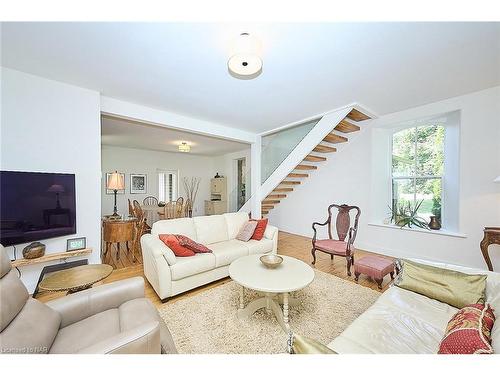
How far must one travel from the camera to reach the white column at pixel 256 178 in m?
4.55

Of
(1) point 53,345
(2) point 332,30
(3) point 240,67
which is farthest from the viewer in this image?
(3) point 240,67

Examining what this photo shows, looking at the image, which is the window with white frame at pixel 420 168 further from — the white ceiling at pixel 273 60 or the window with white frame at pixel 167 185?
the window with white frame at pixel 167 185

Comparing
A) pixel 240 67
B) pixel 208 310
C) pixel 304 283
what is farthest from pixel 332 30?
pixel 208 310

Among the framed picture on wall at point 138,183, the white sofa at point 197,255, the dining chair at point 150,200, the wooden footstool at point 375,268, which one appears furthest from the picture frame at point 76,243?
the framed picture on wall at point 138,183

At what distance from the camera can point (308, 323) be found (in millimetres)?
1751

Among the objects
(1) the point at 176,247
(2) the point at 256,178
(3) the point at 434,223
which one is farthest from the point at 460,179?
(1) the point at 176,247

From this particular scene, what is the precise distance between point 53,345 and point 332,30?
2.64 metres

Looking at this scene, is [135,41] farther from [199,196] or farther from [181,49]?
[199,196]

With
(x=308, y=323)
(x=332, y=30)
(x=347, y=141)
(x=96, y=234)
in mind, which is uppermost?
(x=332, y=30)

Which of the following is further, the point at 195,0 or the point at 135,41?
the point at 135,41

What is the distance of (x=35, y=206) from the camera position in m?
2.22

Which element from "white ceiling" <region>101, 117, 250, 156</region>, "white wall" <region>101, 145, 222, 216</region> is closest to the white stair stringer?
"white ceiling" <region>101, 117, 250, 156</region>

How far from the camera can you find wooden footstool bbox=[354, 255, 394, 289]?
2302mm
